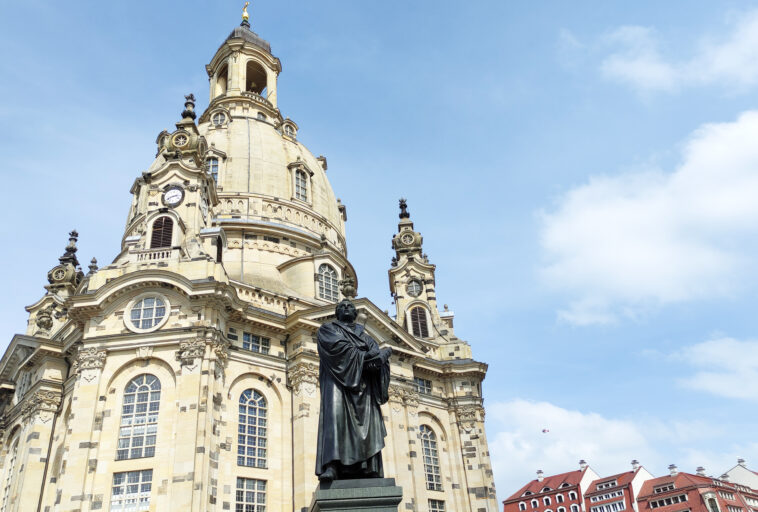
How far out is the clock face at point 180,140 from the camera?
41.1 meters

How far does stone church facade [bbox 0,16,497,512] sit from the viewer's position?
1142 inches

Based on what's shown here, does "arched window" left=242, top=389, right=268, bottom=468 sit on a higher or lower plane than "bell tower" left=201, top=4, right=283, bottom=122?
lower

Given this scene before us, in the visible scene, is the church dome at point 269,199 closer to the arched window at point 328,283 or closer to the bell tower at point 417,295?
the arched window at point 328,283

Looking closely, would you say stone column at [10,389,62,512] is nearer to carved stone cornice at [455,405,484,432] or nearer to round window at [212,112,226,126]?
carved stone cornice at [455,405,484,432]

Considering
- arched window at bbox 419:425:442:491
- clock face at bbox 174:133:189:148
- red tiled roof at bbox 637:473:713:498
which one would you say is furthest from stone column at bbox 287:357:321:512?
red tiled roof at bbox 637:473:713:498

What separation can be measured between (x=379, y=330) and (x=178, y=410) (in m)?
13.9

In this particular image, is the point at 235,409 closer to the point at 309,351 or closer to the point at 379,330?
Answer: the point at 309,351

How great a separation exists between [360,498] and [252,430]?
79.6 ft

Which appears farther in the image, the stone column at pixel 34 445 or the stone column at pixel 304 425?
the stone column at pixel 34 445

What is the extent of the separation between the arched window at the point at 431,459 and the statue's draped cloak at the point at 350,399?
2943 cm

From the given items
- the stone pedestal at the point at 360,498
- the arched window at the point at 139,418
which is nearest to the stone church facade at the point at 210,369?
the arched window at the point at 139,418

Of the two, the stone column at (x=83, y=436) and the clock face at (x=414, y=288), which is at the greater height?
the clock face at (x=414, y=288)

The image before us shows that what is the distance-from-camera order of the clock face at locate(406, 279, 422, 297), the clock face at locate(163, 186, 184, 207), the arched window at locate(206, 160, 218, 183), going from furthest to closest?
the clock face at locate(406, 279, 422, 297) → the arched window at locate(206, 160, 218, 183) → the clock face at locate(163, 186, 184, 207)

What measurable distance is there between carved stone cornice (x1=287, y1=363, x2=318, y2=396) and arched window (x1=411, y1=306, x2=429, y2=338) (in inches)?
527
